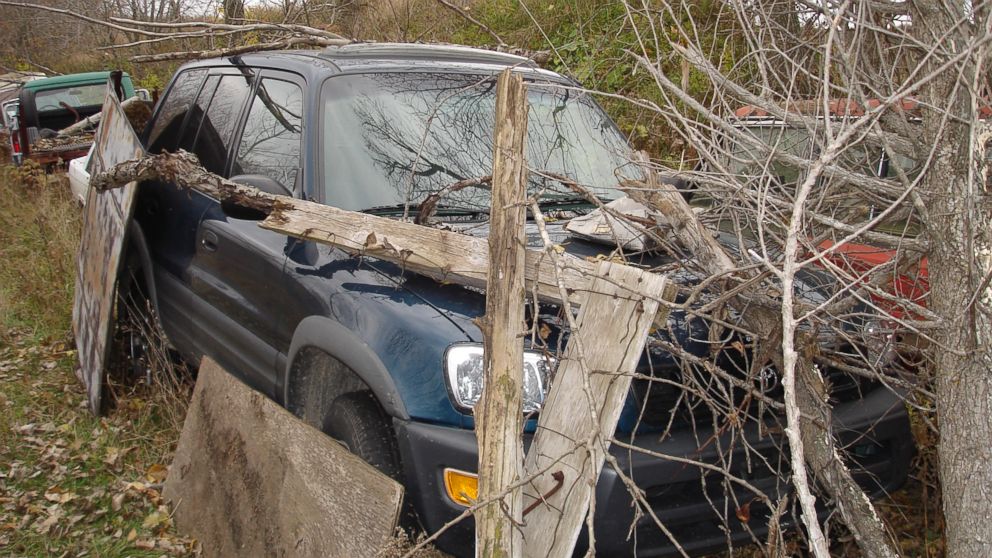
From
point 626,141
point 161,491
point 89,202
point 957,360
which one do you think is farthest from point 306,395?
point 89,202

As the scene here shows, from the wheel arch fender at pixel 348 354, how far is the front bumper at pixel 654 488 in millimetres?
101

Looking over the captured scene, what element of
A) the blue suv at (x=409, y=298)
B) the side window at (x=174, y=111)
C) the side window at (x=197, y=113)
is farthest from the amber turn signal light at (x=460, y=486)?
the side window at (x=174, y=111)

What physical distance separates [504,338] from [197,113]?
3.24 m

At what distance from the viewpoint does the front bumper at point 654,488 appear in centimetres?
262

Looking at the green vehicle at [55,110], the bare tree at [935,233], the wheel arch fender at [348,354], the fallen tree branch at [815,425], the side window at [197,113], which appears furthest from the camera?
the green vehicle at [55,110]

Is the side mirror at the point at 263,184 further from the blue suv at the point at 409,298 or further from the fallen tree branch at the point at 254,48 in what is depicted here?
the fallen tree branch at the point at 254,48

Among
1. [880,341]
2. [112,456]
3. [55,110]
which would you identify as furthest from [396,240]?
[55,110]

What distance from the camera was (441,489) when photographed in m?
2.69

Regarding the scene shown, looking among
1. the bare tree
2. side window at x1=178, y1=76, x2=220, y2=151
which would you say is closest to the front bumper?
the bare tree

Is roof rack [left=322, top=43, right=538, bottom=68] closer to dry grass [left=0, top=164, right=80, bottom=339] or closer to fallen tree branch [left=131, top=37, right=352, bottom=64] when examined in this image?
fallen tree branch [left=131, top=37, right=352, bottom=64]

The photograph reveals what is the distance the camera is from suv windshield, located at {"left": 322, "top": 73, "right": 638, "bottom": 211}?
3.59m

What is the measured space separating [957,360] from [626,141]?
7.21ft

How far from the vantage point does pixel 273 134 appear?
4023 mm

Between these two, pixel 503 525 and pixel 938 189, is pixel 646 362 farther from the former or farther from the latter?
pixel 938 189
